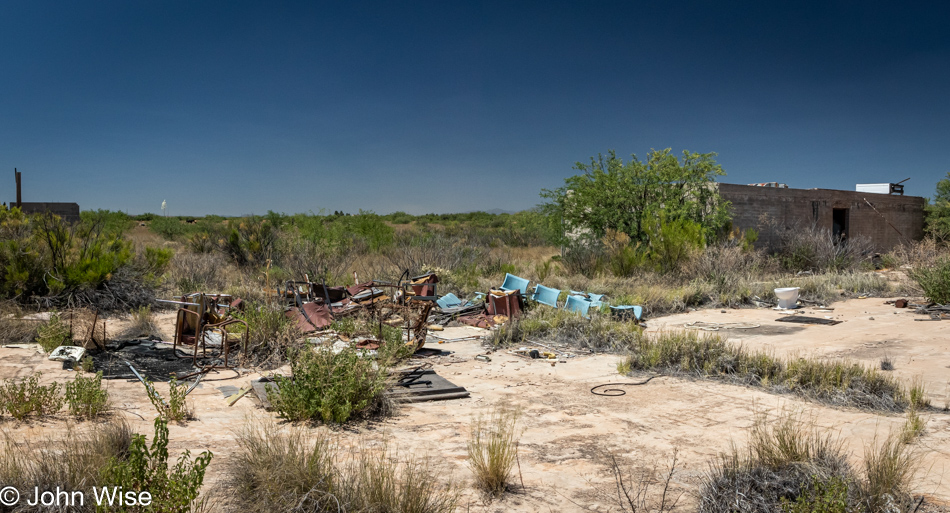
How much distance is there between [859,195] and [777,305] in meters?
17.0

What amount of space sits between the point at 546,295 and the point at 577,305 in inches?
37.1

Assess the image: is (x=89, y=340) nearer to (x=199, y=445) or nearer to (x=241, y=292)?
(x=199, y=445)

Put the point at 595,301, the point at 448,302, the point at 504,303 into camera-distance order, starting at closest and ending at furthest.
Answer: the point at 504,303, the point at 595,301, the point at 448,302

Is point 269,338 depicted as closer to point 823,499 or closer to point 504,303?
point 504,303

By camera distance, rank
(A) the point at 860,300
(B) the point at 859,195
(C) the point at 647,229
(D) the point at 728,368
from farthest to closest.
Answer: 1. (B) the point at 859,195
2. (C) the point at 647,229
3. (A) the point at 860,300
4. (D) the point at 728,368

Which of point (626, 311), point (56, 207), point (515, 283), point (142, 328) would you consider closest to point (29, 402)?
point (142, 328)

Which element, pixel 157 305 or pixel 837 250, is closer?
pixel 157 305

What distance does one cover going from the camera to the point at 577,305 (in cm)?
1259

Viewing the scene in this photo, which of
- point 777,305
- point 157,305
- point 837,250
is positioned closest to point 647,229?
point 777,305

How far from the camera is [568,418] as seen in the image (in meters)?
6.36

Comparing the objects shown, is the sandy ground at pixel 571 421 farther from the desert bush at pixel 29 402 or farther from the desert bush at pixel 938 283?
the desert bush at pixel 938 283

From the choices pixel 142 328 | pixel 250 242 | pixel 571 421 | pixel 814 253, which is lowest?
pixel 571 421

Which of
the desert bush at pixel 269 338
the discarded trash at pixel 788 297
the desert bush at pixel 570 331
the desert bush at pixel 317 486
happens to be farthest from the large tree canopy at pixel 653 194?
the desert bush at pixel 317 486

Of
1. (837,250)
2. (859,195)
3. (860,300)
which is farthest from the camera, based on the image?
(859,195)
